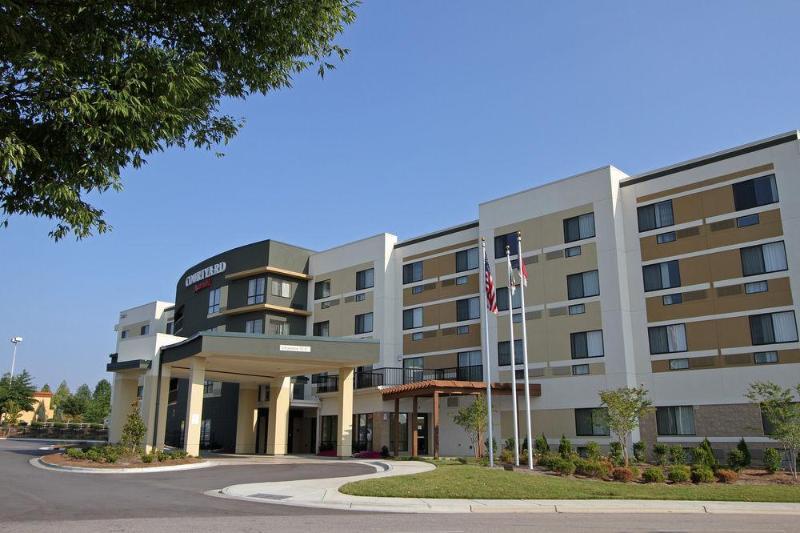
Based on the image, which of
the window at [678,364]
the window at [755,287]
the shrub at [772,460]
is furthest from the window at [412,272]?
the shrub at [772,460]

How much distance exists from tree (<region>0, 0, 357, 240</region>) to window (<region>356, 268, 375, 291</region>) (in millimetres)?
38037

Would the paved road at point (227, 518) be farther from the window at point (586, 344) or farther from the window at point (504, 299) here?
the window at point (504, 299)

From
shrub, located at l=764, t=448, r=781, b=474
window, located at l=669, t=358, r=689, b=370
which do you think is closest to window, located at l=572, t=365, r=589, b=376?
window, located at l=669, t=358, r=689, b=370

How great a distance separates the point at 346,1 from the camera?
37.4ft

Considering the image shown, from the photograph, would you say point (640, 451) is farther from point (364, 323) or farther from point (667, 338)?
point (364, 323)

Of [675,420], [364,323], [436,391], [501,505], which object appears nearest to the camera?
[501,505]

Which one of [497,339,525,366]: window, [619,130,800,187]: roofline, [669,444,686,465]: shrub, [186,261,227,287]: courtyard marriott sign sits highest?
[619,130,800,187]: roofline

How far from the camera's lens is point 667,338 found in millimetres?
34188

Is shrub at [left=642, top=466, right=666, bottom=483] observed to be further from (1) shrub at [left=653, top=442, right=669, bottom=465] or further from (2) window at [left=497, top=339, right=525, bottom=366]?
(2) window at [left=497, top=339, right=525, bottom=366]

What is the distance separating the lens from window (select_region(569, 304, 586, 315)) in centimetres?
3694

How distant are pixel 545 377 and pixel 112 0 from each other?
32561 mm

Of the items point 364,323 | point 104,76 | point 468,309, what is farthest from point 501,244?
point 104,76

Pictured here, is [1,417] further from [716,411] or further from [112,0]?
[112,0]

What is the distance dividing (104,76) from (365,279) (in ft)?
133
